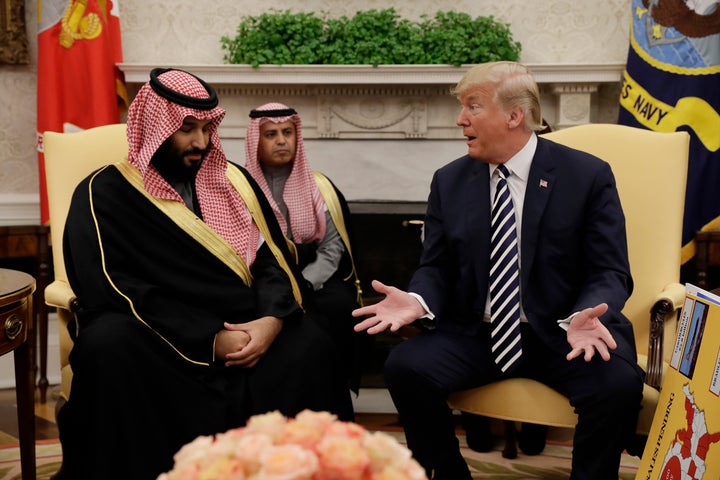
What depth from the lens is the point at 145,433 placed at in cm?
218

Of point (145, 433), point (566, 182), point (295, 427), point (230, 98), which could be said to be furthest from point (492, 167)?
point (230, 98)

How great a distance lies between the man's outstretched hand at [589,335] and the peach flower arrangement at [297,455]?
44.4 inches

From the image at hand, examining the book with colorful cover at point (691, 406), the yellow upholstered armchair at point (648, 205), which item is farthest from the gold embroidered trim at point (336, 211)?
the book with colorful cover at point (691, 406)

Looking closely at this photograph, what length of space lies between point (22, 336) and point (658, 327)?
77.9 inches

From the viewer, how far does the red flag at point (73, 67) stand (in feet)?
13.9

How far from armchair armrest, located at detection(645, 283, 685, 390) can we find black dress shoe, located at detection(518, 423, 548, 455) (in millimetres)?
876

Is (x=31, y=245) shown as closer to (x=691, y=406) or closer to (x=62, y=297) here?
(x=62, y=297)

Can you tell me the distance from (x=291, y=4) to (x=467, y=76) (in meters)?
2.40

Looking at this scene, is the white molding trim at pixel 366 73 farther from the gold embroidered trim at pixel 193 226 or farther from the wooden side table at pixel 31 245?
the gold embroidered trim at pixel 193 226

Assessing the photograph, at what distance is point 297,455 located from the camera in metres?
0.93

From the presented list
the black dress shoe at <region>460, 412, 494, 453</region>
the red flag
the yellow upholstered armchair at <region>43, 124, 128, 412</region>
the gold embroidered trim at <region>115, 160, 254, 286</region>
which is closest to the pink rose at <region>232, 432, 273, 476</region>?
the gold embroidered trim at <region>115, 160, 254, 286</region>

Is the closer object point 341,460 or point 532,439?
point 341,460

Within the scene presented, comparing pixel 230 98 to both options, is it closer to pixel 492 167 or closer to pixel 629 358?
pixel 492 167

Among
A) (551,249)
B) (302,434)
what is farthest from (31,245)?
(302,434)
